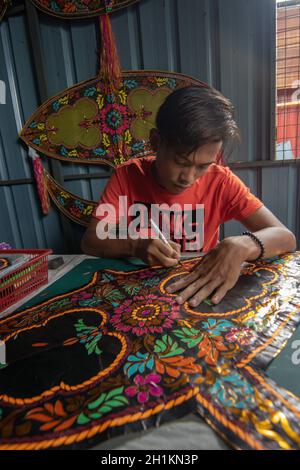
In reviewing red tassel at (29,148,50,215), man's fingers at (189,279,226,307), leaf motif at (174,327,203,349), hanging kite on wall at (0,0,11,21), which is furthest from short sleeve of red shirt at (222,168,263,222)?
hanging kite on wall at (0,0,11,21)

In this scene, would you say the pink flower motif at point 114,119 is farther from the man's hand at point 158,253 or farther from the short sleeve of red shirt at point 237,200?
the man's hand at point 158,253

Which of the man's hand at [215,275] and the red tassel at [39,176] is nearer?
the man's hand at [215,275]

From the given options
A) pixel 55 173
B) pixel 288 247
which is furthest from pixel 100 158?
pixel 288 247

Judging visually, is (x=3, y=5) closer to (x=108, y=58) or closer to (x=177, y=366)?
(x=108, y=58)

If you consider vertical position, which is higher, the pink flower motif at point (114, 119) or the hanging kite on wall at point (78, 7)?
the hanging kite on wall at point (78, 7)

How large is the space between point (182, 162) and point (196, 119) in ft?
0.48

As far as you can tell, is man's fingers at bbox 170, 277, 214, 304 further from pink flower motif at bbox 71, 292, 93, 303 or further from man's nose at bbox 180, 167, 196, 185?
man's nose at bbox 180, 167, 196, 185

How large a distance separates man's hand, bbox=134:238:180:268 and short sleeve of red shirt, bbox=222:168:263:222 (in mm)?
404

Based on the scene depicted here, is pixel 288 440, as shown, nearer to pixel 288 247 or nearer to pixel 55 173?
pixel 288 247

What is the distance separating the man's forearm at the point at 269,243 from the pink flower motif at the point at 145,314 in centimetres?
32

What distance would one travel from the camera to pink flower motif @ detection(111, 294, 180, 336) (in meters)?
0.68

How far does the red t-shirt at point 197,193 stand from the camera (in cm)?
132

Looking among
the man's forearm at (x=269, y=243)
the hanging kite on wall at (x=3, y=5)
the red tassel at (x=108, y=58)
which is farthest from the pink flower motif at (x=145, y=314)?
the hanging kite on wall at (x=3, y=5)

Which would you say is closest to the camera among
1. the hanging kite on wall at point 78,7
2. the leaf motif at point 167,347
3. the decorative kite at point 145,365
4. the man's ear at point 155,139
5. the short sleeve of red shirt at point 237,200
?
the decorative kite at point 145,365
